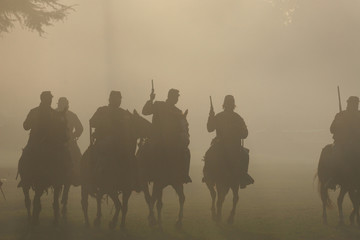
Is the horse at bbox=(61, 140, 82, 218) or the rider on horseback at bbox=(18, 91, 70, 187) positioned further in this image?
the horse at bbox=(61, 140, 82, 218)

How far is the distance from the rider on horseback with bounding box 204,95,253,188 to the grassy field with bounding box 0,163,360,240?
119cm

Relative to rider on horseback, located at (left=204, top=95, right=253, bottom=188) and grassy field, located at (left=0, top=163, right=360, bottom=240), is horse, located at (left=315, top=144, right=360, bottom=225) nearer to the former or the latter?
grassy field, located at (left=0, top=163, right=360, bottom=240)

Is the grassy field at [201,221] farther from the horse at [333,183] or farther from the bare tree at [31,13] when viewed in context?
the bare tree at [31,13]

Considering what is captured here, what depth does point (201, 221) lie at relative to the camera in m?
15.3

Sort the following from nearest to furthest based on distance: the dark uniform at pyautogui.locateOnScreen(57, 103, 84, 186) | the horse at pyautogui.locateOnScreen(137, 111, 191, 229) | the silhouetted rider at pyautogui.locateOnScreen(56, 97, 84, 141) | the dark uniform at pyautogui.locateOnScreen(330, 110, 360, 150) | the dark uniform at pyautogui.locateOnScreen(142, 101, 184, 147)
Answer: the horse at pyautogui.locateOnScreen(137, 111, 191, 229) → the dark uniform at pyautogui.locateOnScreen(142, 101, 184, 147) → the dark uniform at pyautogui.locateOnScreen(57, 103, 84, 186) → the dark uniform at pyautogui.locateOnScreen(330, 110, 360, 150) → the silhouetted rider at pyautogui.locateOnScreen(56, 97, 84, 141)

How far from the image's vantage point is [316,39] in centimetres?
17638

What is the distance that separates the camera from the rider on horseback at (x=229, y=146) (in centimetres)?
1528

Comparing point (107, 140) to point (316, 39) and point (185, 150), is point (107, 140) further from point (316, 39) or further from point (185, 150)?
point (316, 39)

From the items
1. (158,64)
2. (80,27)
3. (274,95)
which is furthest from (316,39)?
(80,27)

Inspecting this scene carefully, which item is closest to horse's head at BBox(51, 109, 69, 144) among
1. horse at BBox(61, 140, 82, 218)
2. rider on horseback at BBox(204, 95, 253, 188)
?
horse at BBox(61, 140, 82, 218)

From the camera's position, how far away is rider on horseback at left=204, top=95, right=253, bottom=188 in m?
15.3

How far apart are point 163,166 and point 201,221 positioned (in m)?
2.03

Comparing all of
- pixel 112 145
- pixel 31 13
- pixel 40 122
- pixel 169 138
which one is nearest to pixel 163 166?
pixel 169 138

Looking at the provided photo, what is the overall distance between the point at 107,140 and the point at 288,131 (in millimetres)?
94288
